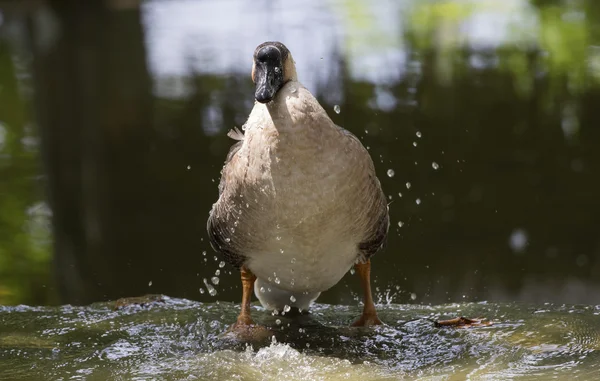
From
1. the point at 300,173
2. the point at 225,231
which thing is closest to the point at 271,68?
the point at 300,173

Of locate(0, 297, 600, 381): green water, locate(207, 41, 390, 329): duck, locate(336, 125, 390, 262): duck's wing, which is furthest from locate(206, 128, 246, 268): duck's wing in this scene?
locate(336, 125, 390, 262): duck's wing

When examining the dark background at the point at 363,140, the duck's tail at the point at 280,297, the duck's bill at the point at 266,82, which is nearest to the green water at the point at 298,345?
the duck's tail at the point at 280,297

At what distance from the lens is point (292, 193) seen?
4602 mm

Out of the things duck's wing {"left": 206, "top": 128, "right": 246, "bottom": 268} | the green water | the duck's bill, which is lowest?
the green water

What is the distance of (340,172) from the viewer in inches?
183

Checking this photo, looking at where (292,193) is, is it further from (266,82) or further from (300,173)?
(266,82)

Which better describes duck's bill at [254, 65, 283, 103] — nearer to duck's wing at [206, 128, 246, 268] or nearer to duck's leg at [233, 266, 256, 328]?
duck's wing at [206, 128, 246, 268]

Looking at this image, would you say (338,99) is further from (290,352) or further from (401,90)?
(290,352)

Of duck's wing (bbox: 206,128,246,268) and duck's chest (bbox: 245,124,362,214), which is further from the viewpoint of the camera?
duck's wing (bbox: 206,128,246,268)

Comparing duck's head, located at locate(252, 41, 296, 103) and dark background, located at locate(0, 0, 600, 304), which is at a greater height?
duck's head, located at locate(252, 41, 296, 103)

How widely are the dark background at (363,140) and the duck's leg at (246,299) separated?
70.2 inches

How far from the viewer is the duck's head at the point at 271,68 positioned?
15.2 feet

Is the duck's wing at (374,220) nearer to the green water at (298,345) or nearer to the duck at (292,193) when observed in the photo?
the duck at (292,193)

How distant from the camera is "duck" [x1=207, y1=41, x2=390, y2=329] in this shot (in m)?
4.58
